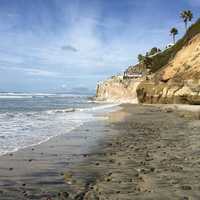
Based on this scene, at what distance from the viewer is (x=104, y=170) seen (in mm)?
9844

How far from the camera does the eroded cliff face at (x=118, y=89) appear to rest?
96.4 m

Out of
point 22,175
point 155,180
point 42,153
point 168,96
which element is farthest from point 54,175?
point 168,96

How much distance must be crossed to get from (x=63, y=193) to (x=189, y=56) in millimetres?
50996

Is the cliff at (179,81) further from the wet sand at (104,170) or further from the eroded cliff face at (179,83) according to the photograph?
the wet sand at (104,170)

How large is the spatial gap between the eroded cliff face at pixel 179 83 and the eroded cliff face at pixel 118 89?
3373 cm

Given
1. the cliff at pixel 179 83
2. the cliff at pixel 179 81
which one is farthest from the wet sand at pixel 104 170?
the cliff at pixel 179 81

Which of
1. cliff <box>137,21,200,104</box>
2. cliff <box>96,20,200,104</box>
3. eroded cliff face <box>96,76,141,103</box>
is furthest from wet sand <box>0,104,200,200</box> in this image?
eroded cliff face <box>96,76,141,103</box>

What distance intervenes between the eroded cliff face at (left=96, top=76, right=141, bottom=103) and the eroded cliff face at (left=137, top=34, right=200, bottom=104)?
33.7 metres

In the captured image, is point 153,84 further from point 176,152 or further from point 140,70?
point 140,70

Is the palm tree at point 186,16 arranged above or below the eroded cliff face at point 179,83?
above

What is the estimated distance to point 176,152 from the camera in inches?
494

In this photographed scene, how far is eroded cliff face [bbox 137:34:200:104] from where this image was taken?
44.7m

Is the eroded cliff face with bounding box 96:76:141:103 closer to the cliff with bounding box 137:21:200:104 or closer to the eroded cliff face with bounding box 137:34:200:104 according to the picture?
the eroded cliff face with bounding box 137:34:200:104

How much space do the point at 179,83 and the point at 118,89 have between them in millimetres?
55556
